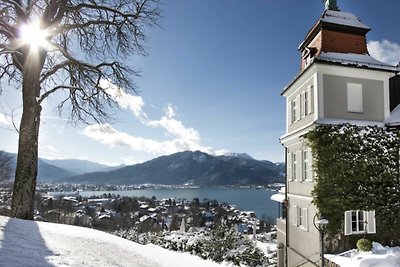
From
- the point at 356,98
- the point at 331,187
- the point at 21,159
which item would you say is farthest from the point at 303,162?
the point at 21,159

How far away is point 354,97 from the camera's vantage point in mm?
15500

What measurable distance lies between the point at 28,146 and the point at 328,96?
12.8 m

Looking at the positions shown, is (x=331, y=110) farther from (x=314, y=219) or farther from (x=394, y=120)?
(x=314, y=219)

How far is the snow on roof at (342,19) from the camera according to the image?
16609 mm

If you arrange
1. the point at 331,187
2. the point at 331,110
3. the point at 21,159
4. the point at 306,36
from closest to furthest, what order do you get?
the point at 21,159
the point at 331,187
the point at 331,110
the point at 306,36

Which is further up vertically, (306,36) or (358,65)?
(306,36)

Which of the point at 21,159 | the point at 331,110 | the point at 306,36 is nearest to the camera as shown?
the point at 21,159

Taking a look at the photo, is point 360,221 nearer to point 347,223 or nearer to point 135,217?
point 347,223

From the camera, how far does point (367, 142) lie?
1476cm

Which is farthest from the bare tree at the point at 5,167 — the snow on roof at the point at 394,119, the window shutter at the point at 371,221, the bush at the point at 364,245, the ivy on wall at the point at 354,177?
the snow on roof at the point at 394,119

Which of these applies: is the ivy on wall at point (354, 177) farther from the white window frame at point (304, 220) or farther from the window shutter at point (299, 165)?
the window shutter at point (299, 165)

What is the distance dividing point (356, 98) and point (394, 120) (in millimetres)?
2022

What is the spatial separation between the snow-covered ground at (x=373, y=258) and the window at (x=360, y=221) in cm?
71

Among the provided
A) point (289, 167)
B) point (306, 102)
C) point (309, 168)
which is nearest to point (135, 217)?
point (289, 167)
